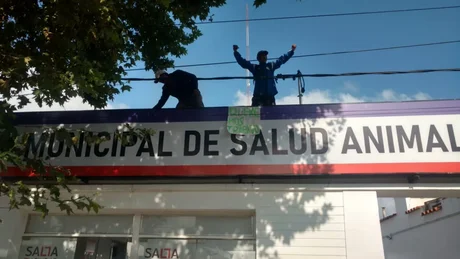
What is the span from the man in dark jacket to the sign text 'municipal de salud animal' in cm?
86

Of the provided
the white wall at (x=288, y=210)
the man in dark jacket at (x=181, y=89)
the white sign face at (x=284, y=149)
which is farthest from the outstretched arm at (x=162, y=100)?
the white wall at (x=288, y=210)

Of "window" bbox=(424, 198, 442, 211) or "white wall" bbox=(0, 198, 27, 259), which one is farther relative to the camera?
"window" bbox=(424, 198, 442, 211)

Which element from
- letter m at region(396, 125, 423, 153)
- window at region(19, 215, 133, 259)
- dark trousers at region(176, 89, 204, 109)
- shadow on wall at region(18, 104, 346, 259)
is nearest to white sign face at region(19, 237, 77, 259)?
window at region(19, 215, 133, 259)

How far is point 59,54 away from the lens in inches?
235

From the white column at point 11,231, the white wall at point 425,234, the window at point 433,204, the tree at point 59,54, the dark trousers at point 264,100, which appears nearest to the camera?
the tree at point 59,54

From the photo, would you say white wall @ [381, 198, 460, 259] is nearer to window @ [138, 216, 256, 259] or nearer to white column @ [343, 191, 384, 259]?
white column @ [343, 191, 384, 259]

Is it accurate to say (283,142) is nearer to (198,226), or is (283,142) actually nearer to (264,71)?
(264,71)

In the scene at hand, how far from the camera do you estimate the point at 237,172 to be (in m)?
7.39

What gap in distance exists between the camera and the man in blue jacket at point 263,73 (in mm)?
8406

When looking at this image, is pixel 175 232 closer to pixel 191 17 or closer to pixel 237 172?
pixel 237 172

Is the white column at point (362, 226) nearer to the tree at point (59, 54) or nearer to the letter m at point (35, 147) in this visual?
the tree at point (59, 54)

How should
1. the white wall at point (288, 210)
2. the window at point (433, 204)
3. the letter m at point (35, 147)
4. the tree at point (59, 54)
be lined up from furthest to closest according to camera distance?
the window at point (433, 204) → the letter m at point (35, 147) → the white wall at point (288, 210) → the tree at point (59, 54)

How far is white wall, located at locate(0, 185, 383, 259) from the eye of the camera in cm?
676

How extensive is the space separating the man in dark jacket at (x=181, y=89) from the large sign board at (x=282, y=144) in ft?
2.19
